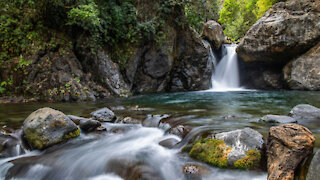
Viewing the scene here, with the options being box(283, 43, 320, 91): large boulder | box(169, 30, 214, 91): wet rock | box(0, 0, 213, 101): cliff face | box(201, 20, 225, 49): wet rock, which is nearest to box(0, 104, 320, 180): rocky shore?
box(0, 0, 213, 101): cliff face

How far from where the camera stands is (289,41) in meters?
12.6

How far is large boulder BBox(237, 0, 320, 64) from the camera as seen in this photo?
12180 mm

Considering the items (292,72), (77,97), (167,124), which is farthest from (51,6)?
(292,72)

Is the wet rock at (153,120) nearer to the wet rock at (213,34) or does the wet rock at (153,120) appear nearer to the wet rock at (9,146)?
the wet rock at (9,146)

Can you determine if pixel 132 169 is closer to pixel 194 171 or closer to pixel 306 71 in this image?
pixel 194 171

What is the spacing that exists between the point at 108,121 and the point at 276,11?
13262 mm

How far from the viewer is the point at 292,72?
13.2m

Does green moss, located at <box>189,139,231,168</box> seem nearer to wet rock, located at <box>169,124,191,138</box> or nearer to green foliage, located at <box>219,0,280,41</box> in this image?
wet rock, located at <box>169,124,191,138</box>

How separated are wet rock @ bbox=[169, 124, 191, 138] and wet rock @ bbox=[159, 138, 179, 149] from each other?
218 mm

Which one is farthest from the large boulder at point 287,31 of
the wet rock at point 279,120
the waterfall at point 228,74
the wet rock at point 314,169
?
the wet rock at point 314,169

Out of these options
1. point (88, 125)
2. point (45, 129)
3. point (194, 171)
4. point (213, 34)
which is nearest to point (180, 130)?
point (194, 171)

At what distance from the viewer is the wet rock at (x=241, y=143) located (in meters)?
3.00

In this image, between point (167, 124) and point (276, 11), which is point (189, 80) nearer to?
point (276, 11)

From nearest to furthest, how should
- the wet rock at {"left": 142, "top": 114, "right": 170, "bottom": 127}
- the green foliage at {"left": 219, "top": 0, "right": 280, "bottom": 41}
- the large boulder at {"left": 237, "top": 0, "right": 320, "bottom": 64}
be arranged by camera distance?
the wet rock at {"left": 142, "top": 114, "right": 170, "bottom": 127}
the large boulder at {"left": 237, "top": 0, "right": 320, "bottom": 64}
the green foliage at {"left": 219, "top": 0, "right": 280, "bottom": 41}
